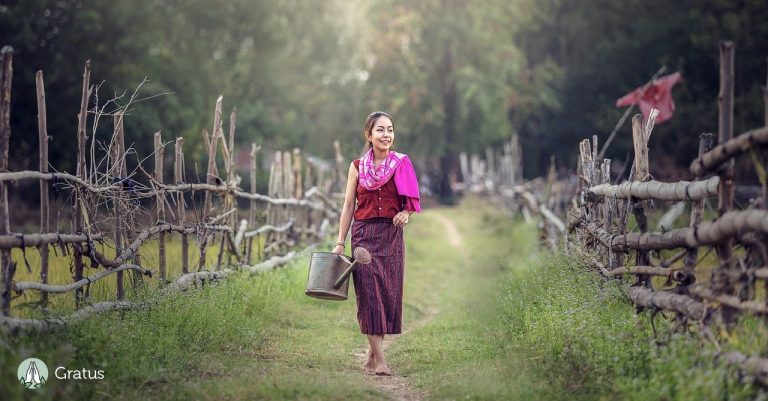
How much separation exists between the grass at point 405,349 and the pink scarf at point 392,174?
1.30m

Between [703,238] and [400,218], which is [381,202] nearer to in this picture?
[400,218]

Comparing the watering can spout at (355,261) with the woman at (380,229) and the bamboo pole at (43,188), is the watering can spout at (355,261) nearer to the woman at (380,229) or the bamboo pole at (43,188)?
the woman at (380,229)

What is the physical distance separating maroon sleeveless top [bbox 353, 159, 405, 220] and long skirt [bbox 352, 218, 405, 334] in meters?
0.05

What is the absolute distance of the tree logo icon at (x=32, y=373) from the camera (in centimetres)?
455

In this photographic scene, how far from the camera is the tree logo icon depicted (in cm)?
455

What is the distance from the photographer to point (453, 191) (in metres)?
38.8

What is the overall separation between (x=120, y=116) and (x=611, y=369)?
4.10 m

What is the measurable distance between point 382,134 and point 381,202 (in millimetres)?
499

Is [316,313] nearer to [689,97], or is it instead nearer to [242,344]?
[242,344]

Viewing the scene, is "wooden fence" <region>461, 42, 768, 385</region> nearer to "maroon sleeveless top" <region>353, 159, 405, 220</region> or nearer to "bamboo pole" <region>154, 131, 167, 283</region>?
"maroon sleeveless top" <region>353, 159, 405, 220</region>

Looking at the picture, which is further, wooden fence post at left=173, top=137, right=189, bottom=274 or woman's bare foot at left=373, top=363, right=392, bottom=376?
wooden fence post at left=173, top=137, right=189, bottom=274

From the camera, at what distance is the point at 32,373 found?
468 cm

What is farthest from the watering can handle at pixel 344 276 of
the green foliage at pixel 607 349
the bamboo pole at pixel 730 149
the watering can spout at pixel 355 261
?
the bamboo pole at pixel 730 149

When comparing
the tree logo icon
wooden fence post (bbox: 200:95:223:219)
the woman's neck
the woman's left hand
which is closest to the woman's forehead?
the woman's neck
